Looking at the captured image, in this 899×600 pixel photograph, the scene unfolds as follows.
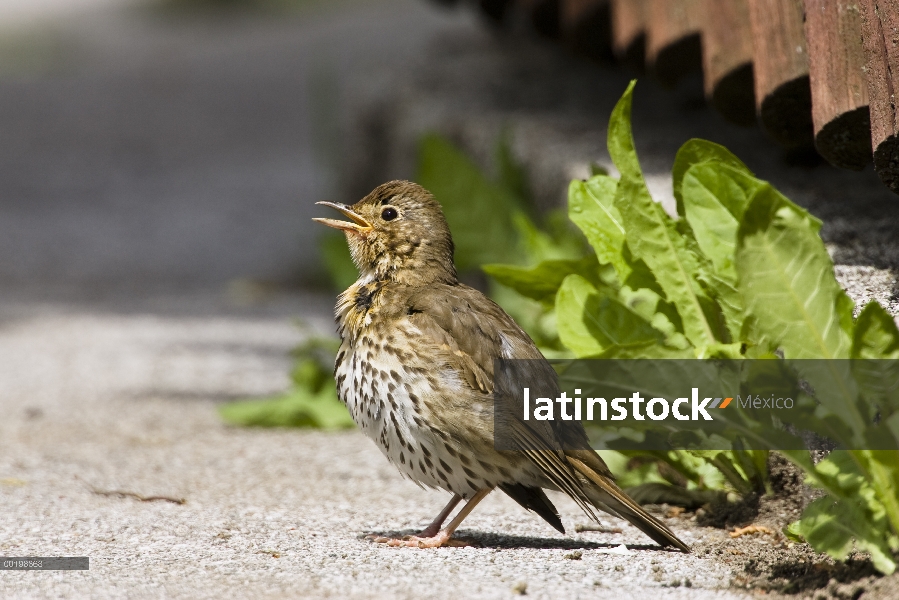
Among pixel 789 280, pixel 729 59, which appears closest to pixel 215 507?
pixel 789 280

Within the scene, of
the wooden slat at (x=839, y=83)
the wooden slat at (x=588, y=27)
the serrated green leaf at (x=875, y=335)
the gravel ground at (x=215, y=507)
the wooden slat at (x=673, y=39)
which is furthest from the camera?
the wooden slat at (x=588, y=27)

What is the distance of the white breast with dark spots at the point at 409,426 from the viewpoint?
3066 millimetres

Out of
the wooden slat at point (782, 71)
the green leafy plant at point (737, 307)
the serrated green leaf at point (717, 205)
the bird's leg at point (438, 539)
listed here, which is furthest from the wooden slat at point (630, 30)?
the bird's leg at point (438, 539)

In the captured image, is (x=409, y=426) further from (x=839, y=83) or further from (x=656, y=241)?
(x=839, y=83)

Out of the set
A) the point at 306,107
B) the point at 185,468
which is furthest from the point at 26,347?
the point at 306,107

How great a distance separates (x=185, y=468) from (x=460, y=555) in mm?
1544

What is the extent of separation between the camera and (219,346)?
6352mm

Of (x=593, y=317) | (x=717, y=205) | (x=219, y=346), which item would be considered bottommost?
(x=219, y=346)

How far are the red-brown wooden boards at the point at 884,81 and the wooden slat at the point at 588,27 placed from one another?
2.71 metres

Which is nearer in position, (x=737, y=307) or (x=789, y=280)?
(x=789, y=280)

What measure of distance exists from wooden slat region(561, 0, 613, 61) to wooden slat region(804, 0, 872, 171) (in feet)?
7.94

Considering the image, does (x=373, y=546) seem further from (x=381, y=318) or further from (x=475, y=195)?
(x=475, y=195)

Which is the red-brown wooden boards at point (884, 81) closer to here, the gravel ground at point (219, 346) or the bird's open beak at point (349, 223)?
the gravel ground at point (219, 346)

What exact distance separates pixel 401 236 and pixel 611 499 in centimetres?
105
